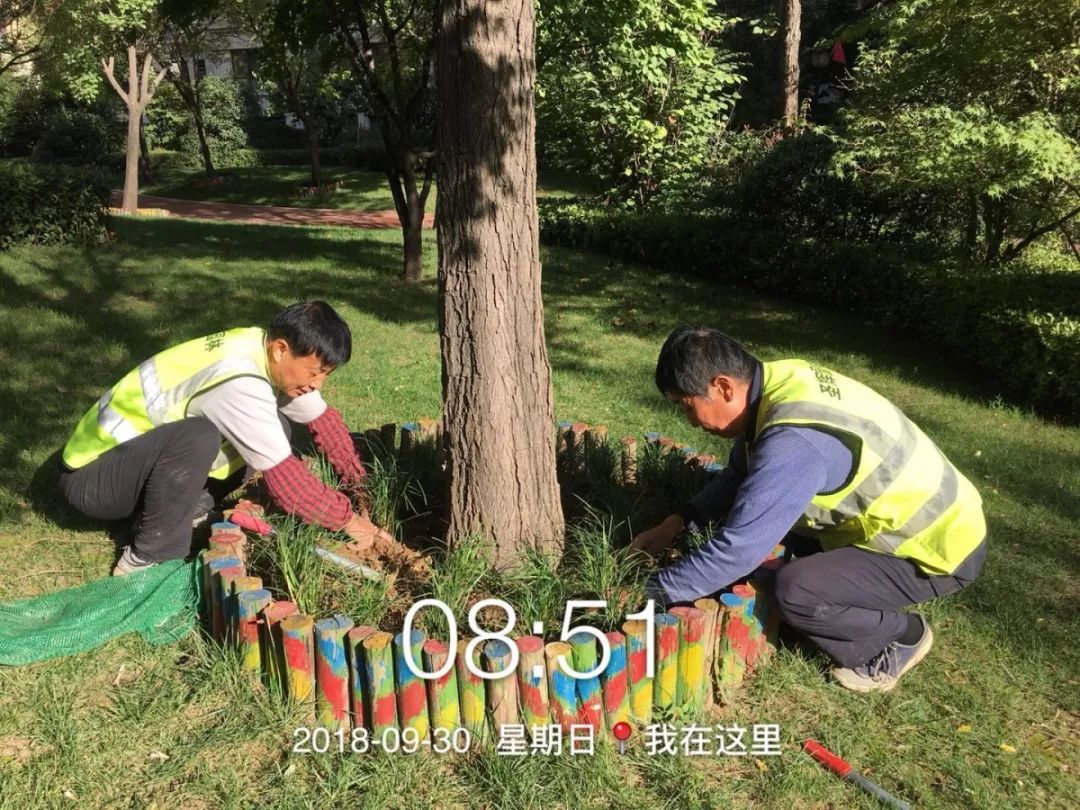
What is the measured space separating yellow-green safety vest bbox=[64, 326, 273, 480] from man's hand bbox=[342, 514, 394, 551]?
610 millimetres

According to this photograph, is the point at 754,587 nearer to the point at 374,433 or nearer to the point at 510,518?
the point at 510,518

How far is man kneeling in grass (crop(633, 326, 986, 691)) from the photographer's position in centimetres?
256

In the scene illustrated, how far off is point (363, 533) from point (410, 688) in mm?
900

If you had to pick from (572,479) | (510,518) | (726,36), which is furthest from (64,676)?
(726,36)

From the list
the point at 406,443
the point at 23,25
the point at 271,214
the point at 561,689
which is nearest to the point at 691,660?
the point at 561,689

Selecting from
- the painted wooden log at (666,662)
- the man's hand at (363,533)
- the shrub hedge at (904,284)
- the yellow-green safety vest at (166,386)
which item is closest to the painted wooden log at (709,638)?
the painted wooden log at (666,662)

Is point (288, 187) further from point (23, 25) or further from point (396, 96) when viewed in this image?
point (396, 96)

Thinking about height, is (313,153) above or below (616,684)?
above

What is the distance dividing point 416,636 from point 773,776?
1079 mm

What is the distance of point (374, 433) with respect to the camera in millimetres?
4238

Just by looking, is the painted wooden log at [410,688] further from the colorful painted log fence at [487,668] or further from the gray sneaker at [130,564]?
the gray sneaker at [130,564]

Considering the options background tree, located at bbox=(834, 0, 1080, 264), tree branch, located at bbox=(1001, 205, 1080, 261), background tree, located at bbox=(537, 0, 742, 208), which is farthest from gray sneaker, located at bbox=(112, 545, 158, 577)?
background tree, located at bbox=(537, 0, 742, 208)

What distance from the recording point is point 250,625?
8.91ft

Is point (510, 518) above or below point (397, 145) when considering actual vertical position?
below
